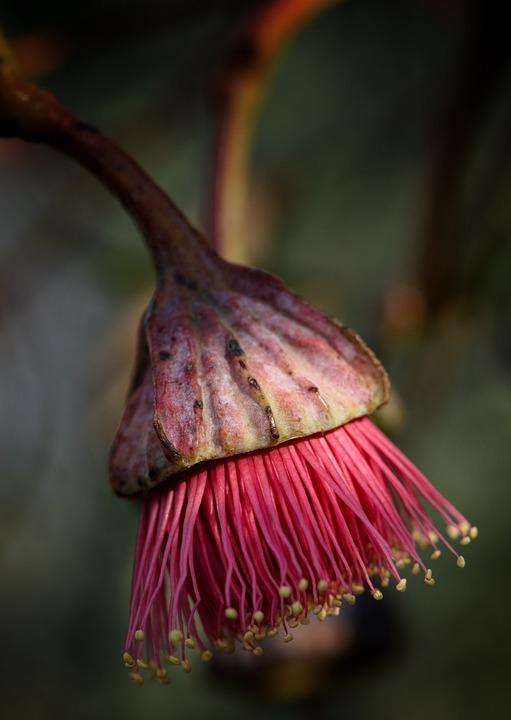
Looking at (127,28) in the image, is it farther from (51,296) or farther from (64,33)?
(51,296)

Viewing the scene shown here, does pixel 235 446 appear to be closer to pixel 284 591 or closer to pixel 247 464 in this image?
pixel 247 464

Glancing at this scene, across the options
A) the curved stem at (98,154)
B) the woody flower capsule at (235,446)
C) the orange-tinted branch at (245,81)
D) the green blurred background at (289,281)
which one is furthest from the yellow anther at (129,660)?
the green blurred background at (289,281)

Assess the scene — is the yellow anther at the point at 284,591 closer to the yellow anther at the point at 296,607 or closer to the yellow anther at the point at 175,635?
the yellow anther at the point at 296,607

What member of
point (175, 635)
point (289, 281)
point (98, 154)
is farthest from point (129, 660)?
point (289, 281)

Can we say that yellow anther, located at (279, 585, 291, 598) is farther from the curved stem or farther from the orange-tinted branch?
the orange-tinted branch

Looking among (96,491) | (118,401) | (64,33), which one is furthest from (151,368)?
(96,491)


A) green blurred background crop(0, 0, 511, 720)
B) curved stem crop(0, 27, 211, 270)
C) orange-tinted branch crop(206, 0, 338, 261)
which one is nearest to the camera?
curved stem crop(0, 27, 211, 270)

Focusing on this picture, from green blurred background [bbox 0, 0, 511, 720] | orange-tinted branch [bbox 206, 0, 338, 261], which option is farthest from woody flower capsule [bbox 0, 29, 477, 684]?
green blurred background [bbox 0, 0, 511, 720]
